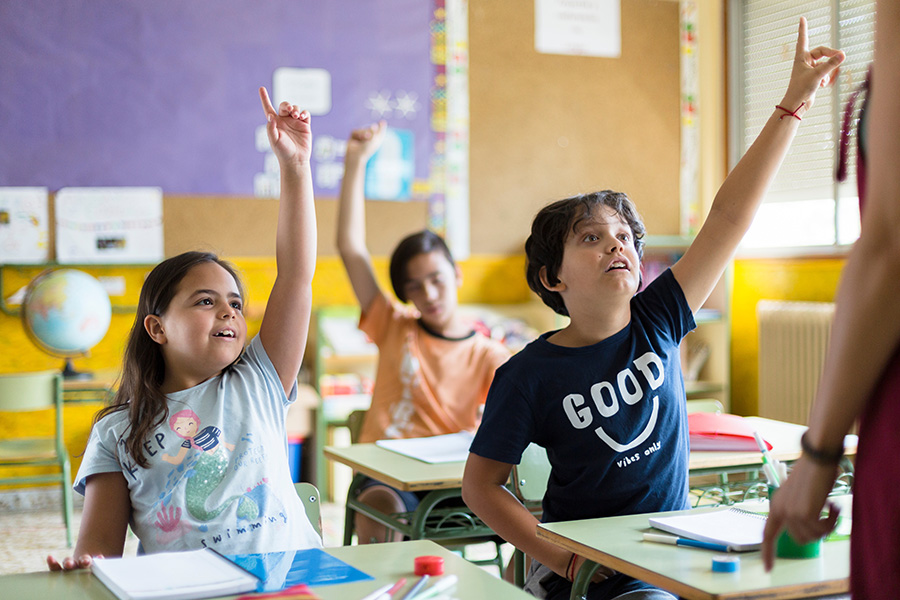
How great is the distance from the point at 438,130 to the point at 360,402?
1.61m

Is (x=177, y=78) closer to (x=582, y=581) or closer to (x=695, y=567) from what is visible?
(x=582, y=581)

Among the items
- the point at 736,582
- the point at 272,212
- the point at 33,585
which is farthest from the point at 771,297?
the point at 33,585

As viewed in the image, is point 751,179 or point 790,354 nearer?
point 751,179

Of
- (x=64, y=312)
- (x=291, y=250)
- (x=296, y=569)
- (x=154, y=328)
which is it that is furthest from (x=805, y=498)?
(x=64, y=312)

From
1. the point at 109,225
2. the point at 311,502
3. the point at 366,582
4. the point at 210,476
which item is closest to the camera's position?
the point at 366,582

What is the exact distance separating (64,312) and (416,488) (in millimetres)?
2640

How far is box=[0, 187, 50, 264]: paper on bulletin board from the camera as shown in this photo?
4.43 metres

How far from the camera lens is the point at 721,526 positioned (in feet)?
4.55

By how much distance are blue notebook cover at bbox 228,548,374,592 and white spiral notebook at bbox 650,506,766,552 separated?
474mm

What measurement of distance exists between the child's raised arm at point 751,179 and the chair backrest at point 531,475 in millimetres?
598

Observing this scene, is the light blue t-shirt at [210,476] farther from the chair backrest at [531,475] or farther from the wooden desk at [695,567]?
the chair backrest at [531,475]

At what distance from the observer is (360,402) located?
15.2ft

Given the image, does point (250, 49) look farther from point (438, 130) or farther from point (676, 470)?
point (676, 470)

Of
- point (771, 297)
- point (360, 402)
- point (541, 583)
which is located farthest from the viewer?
point (771, 297)
